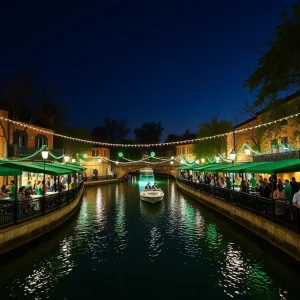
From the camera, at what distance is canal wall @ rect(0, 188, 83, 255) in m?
13.1

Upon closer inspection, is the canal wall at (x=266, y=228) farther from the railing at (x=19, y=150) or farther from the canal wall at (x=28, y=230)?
the railing at (x=19, y=150)

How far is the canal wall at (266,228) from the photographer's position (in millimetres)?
12299

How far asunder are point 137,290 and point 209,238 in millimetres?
8032

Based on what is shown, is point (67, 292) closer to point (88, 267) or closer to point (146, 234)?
point (88, 267)

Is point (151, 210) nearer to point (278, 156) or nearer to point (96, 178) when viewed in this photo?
point (278, 156)

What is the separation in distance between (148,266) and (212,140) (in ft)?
136

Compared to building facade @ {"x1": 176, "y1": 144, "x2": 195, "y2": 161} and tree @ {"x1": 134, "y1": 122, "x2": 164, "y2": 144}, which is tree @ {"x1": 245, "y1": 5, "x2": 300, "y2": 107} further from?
tree @ {"x1": 134, "y1": 122, "x2": 164, "y2": 144}

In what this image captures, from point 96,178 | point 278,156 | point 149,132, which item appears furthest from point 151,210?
point 149,132

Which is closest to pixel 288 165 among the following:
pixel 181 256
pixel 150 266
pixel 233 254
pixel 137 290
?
pixel 233 254

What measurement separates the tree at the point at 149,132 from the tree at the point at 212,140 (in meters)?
59.4

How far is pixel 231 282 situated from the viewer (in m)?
10.8

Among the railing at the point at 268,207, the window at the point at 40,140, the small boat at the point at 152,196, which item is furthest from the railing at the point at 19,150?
the railing at the point at 268,207

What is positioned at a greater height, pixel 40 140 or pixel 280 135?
pixel 40 140

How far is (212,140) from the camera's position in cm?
5212
